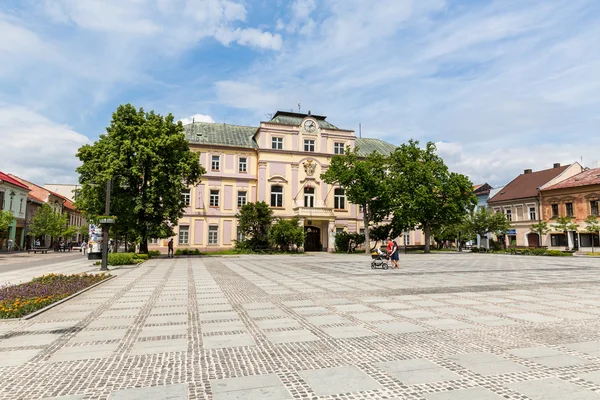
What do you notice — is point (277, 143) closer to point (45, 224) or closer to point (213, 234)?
point (213, 234)

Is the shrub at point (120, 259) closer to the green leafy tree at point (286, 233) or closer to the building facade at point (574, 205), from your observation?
the green leafy tree at point (286, 233)

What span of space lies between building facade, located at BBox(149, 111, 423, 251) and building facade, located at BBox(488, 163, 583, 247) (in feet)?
76.5

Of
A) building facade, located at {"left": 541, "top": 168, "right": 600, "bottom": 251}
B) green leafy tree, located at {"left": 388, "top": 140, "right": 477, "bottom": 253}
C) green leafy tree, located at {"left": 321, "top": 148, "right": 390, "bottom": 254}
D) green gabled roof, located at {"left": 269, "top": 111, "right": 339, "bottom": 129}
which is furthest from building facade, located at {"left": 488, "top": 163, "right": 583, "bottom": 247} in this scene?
green gabled roof, located at {"left": 269, "top": 111, "right": 339, "bottom": 129}

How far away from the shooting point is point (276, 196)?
4653cm

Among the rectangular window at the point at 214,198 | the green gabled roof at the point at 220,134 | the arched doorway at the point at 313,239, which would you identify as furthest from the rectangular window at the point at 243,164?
the arched doorway at the point at 313,239

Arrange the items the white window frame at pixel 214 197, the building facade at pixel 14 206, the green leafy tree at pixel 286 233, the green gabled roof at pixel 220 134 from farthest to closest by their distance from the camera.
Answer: the green gabled roof at pixel 220 134, the building facade at pixel 14 206, the white window frame at pixel 214 197, the green leafy tree at pixel 286 233

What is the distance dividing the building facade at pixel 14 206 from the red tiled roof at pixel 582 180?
6691 centimetres

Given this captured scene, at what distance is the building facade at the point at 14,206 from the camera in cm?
4669

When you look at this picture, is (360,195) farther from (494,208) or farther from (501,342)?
(501,342)

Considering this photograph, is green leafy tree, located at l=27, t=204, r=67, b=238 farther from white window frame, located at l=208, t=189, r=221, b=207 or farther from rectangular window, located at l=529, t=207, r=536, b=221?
rectangular window, located at l=529, t=207, r=536, b=221

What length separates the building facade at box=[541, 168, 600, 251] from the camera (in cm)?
4581

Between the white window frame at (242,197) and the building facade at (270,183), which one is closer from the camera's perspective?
the building facade at (270,183)

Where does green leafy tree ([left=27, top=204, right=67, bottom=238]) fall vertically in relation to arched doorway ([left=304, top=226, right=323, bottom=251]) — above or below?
above

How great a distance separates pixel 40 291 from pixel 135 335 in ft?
20.2
